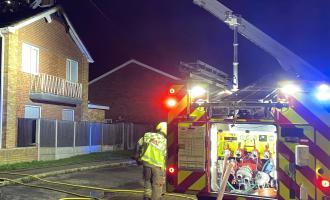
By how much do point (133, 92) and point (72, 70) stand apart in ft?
35.7

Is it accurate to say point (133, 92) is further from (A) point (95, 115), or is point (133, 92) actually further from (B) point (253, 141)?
(B) point (253, 141)

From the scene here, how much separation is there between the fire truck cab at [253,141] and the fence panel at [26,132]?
12.6m

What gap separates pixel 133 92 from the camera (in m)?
35.6

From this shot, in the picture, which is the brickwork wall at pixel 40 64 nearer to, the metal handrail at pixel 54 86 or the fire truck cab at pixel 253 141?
the metal handrail at pixel 54 86

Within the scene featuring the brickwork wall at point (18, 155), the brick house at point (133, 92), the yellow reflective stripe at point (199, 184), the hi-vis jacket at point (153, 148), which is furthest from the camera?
Answer: the brick house at point (133, 92)

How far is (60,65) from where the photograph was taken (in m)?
23.3

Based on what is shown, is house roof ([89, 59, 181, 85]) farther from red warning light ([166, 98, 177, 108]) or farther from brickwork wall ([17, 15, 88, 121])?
red warning light ([166, 98, 177, 108])

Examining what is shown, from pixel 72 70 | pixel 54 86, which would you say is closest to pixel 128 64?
pixel 72 70

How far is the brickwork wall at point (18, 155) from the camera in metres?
15.5

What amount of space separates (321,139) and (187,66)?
12.5ft

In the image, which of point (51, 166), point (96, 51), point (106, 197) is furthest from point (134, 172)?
point (96, 51)

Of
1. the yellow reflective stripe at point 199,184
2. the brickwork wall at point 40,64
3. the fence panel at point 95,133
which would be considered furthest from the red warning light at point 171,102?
the fence panel at point 95,133

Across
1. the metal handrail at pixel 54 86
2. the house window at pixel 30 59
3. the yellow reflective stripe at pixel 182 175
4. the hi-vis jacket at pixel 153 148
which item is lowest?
the yellow reflective stripe at pixel 182 175

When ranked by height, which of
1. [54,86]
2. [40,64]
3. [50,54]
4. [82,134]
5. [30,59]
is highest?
[50,54]
